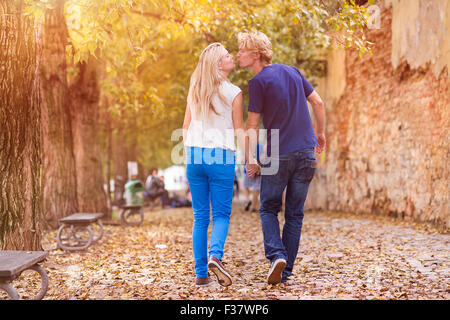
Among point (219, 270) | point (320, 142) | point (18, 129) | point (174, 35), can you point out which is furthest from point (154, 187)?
point (219, 270)

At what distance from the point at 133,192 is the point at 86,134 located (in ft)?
11.9

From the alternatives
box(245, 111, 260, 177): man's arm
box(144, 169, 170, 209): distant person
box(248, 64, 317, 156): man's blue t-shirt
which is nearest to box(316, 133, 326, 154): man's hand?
box(248, 64, 317, 156): man's blue t-shirt

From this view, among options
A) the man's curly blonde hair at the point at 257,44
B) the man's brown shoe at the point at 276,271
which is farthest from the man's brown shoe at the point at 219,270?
the man's curly blonde hair at the point at 257,44

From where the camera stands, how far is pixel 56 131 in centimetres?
1082

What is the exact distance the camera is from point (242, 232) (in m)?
9.96

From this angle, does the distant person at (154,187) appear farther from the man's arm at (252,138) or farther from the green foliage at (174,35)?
the man's arm at (252,138)

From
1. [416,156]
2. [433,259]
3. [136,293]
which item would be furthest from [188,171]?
[416,156]

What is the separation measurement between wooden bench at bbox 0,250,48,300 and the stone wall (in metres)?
7.03

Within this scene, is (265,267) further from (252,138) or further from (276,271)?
(252,138)

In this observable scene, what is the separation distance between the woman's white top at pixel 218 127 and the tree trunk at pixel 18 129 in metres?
2.22

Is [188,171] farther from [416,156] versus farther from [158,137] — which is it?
[158,137]

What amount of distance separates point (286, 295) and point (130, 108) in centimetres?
980

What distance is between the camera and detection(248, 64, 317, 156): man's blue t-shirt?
4512 millimetres

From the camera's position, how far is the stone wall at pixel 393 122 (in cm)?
948
